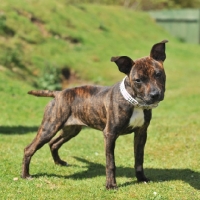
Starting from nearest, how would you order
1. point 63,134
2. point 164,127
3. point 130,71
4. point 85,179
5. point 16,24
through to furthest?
1. point 130,71
2. point 85,179
3. point 63,134
4. point 164,127
5. point 16,24

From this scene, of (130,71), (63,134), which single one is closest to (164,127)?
(63,134)

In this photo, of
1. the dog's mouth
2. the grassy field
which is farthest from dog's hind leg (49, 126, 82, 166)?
the dog's mouth

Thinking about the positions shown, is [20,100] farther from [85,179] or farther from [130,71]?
[130,71]

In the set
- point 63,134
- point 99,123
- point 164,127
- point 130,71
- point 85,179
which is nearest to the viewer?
point 130,71

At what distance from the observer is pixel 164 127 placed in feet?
41.6

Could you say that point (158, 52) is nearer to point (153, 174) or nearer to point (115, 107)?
point (115, 107)

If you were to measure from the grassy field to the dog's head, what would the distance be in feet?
5.01

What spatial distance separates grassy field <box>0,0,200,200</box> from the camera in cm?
769

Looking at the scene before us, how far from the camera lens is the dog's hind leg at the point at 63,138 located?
9000mm

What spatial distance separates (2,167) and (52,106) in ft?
5.27

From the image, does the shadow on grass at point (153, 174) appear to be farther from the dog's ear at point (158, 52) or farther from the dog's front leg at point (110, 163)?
the dog's ear at point (158, 52)

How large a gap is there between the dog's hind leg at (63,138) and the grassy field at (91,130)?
219 millimetres

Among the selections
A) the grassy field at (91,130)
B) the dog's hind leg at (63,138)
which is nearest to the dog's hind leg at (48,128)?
the grassy field at (91,130)

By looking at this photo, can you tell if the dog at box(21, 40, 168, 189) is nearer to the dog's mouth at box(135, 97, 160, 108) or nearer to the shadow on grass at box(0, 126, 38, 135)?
the dog's mouth at box(135, 97, 160, 108)
